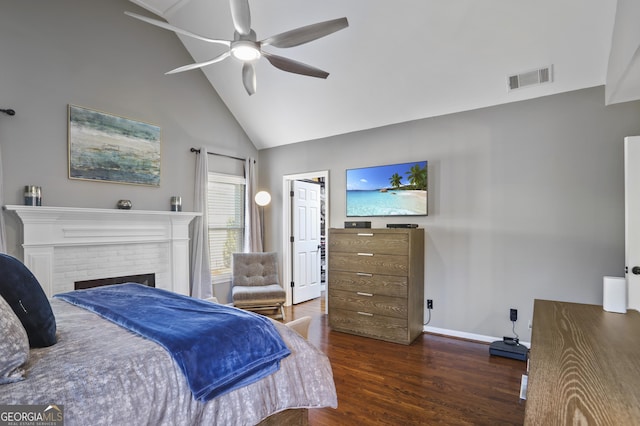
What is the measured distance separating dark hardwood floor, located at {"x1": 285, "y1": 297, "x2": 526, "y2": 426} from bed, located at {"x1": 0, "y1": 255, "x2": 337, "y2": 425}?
2.52 feet

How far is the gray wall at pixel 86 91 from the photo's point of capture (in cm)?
297

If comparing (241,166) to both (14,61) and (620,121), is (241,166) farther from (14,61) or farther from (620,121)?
(620,121)

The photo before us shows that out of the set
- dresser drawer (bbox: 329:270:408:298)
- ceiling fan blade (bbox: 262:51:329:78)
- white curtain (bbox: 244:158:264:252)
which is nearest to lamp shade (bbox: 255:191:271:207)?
white curtain (bbox: 244:158:264:252)

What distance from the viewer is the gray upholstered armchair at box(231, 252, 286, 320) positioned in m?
4.05

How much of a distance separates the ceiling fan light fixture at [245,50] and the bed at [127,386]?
6.03ft

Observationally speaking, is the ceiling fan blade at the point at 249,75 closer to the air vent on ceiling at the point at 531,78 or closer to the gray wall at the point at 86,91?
the gray wall at the point at 86,91

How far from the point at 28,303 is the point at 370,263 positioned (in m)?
2.98

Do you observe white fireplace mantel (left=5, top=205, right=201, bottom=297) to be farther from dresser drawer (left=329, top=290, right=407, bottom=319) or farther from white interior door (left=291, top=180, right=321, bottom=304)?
dresser drawer (left=329, top=290, right=407, bottom=319)

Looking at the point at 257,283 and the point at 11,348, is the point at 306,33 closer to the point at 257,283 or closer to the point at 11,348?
the point at 11,348

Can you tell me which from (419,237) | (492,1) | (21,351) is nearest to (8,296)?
(21,351)

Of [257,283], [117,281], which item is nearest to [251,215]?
[257,283]

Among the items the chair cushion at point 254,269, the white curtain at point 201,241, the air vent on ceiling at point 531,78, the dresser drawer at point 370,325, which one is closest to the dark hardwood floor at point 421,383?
the dresser drawer at point 370,325

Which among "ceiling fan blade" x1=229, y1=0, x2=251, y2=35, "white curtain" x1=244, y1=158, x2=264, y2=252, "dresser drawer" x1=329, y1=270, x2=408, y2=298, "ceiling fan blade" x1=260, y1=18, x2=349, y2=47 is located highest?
"ceiling fan blade" x1=229, y1=0, x2=251, y2=35

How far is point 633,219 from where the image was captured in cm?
243
